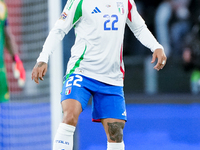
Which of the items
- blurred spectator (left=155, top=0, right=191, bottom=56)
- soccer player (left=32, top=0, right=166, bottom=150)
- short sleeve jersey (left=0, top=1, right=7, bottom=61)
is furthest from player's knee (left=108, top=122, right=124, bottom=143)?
blurred spectator (left=155, top=0, right=191, bottom=56)

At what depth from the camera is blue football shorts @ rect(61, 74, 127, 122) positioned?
130 inches

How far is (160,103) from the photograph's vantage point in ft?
19.8

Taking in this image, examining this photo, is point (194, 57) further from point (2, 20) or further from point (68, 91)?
point (68, 91)

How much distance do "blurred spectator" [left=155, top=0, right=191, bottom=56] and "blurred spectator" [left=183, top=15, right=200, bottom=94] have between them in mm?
422

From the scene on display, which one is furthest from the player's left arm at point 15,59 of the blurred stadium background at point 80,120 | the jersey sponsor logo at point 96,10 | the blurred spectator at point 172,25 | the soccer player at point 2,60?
the blurred spectator at point 172,25

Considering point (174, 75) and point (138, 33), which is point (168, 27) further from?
point (138, 33)

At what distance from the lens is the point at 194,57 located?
679cm

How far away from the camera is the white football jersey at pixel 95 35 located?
3.35 metres

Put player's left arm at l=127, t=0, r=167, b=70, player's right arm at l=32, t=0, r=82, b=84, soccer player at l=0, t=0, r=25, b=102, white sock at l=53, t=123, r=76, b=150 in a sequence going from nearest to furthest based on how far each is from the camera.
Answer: white sock at l=53, t=123, r=76, b=150
player's right arm at l=32, t=0, r=82, b=84
player's left arm at l=127, t=0, r=167, b=70
soccer player at l=0, t=0, r=25, b=102

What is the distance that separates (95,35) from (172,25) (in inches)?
166

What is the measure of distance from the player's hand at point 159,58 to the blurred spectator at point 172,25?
155 inches

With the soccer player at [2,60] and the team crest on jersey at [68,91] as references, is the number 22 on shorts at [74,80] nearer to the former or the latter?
the team crest on jersey at [68,91]

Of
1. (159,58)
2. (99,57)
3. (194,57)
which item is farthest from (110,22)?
(194,57)

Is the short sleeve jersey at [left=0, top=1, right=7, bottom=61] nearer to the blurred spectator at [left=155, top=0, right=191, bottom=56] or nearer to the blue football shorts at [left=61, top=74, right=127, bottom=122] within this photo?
the blue football shorts at [left=61, top=74, right=127, bottom=122]
